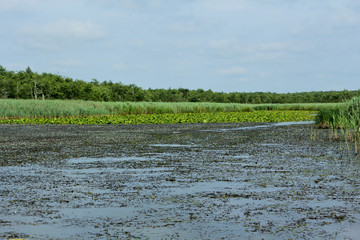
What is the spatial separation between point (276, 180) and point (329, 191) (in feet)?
4.53

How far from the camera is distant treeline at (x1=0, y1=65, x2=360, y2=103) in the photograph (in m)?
69.0

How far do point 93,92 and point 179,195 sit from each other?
6634 cm

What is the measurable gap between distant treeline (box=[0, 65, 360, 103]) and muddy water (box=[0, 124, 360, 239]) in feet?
104

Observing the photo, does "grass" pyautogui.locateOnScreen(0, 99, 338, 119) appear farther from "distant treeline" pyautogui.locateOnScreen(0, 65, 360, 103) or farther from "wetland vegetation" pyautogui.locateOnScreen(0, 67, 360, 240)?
"wetland vegetation" pyautogui.locateOnScreen(0, 67, 360, 240)

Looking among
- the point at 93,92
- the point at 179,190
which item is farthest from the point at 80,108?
the point at 179,190

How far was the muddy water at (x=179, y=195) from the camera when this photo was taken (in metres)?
5.48

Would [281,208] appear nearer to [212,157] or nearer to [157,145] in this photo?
[212,157]

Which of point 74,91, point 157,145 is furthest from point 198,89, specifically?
point 157,145

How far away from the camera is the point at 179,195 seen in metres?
7.51

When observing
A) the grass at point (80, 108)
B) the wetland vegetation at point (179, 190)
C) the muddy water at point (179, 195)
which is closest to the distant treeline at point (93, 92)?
the grass at point (80, 108)

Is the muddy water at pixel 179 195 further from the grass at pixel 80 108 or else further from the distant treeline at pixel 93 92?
the distant treeline at pixel 93 92

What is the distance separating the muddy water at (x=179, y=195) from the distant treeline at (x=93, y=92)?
31.7 m

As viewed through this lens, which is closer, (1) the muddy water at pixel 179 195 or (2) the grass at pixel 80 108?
(1) the muddy water at pixel 179 195

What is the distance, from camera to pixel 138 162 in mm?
11961
